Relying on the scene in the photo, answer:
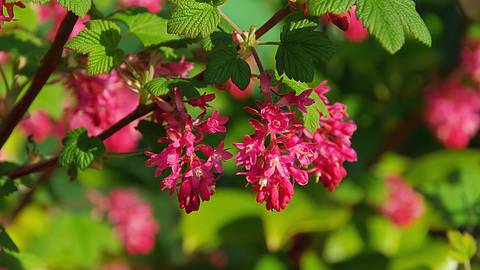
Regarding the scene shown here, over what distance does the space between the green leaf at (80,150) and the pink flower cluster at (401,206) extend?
165 cm

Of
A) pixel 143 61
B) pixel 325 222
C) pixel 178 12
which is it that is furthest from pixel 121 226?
pixel 178 12

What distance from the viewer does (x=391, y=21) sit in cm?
91

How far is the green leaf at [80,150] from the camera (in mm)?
1084

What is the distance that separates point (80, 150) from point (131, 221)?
1816 mm

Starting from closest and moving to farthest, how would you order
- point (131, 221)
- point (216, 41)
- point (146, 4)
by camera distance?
1. point (216, 41)
2. point (146, 4)
3. point (131, 221)

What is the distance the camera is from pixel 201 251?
3.18 meters

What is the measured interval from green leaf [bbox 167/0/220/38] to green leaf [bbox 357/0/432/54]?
0.53 ft

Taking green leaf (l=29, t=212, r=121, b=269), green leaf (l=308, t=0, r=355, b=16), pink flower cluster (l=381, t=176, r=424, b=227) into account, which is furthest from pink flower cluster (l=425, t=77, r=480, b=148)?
green leaf (l=308, t=0, r=355, b=16)

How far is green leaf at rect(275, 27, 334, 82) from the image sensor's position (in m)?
0.97

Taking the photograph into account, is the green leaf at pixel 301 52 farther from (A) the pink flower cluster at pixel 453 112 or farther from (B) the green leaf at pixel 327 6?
(A) the pink flower cluster at pixel 453 112

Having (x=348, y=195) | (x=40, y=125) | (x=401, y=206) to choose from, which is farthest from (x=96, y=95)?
(x=401, y=206)

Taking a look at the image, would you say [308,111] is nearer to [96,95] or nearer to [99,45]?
[99,45]

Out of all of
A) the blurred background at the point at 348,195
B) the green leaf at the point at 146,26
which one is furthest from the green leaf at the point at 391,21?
the blurred background at the point at 348,195

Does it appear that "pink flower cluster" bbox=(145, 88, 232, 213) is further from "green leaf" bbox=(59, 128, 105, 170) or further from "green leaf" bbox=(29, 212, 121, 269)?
"green leaf" bbox=(29, 212, 121, 269)
